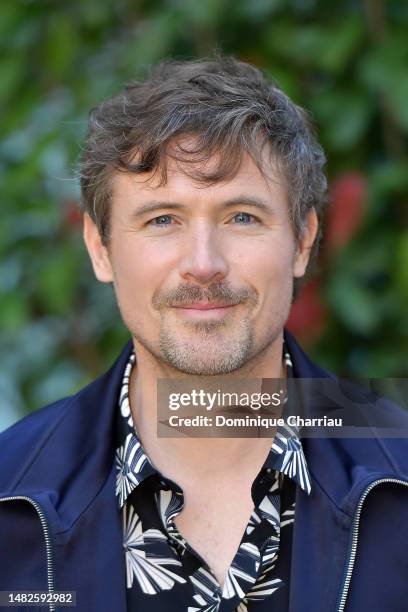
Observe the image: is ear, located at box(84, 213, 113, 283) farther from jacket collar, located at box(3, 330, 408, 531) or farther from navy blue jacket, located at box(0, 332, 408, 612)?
navy blue jacket, located at box(0, 332, 408, 612)

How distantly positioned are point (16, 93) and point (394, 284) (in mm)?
1091

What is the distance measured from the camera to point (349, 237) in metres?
2.73

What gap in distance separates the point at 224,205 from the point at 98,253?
335mm

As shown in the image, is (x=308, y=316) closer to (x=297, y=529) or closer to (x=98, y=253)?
(x=98, y=253)

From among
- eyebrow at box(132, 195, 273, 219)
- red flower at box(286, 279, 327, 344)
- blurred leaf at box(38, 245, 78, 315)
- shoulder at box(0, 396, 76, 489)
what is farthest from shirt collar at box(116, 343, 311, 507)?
blurred leaf at box(38, 245, 78, 315)

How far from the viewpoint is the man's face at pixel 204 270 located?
1.80 m

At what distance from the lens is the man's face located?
1.80m

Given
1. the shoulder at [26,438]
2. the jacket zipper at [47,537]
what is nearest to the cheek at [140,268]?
the shoulder at [26,438]

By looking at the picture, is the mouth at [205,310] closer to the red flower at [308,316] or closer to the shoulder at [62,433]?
the shoulder at [62,433]

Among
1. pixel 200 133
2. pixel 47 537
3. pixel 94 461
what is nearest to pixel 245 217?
pixel 200 133

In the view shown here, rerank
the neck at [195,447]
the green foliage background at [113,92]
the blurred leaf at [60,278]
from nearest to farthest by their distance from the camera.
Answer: the neck at [195,447], the green foliage background at [113,92], the blurred leaf at [60,278]

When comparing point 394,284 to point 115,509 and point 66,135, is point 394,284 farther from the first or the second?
point 115,509

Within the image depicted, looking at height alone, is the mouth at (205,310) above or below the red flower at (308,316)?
below

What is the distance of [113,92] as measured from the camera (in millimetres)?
2793
